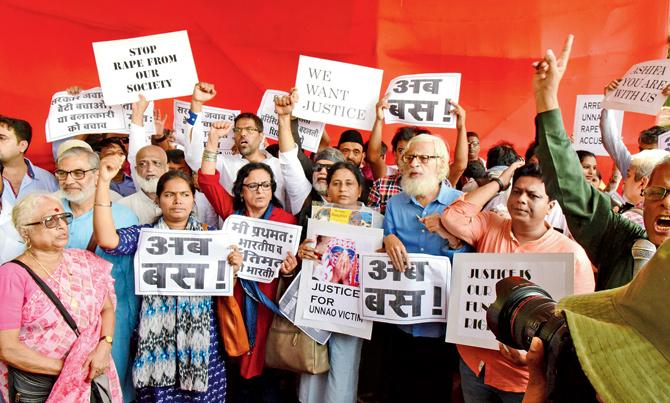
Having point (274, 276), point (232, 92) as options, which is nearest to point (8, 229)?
point (274, 276)

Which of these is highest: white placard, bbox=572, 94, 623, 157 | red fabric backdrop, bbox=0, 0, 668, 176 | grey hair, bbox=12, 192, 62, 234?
red fabric backdrop, bbox=0, 0, 668, 176

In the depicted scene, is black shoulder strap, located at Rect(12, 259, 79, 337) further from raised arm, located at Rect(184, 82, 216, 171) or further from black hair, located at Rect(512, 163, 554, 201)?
black hair, located at Rect(512, 163, 554, 201)

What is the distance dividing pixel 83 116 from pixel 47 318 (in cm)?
263

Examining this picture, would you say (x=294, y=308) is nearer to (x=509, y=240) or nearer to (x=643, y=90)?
(x=509, y=240)

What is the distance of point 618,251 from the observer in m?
2.19

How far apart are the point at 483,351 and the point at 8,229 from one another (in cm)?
280

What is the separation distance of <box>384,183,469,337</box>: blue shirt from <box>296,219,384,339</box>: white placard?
19 cm

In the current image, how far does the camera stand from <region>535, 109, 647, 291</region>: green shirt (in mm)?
2088

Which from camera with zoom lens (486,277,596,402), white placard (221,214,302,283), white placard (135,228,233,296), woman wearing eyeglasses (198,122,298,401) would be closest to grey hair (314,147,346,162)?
woman wearing eyeglasses (198,122,298,401)

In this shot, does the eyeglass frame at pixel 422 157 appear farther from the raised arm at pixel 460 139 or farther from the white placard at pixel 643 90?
the white placard at pixel 643 90

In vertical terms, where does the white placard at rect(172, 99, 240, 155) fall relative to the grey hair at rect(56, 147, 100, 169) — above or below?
above

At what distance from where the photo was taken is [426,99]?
15.2 ft

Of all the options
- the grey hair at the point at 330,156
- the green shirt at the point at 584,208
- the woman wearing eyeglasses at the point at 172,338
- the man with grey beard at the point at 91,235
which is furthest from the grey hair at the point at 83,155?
the green shirt at the point at 584,208

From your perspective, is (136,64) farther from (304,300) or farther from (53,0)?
(53,0)
